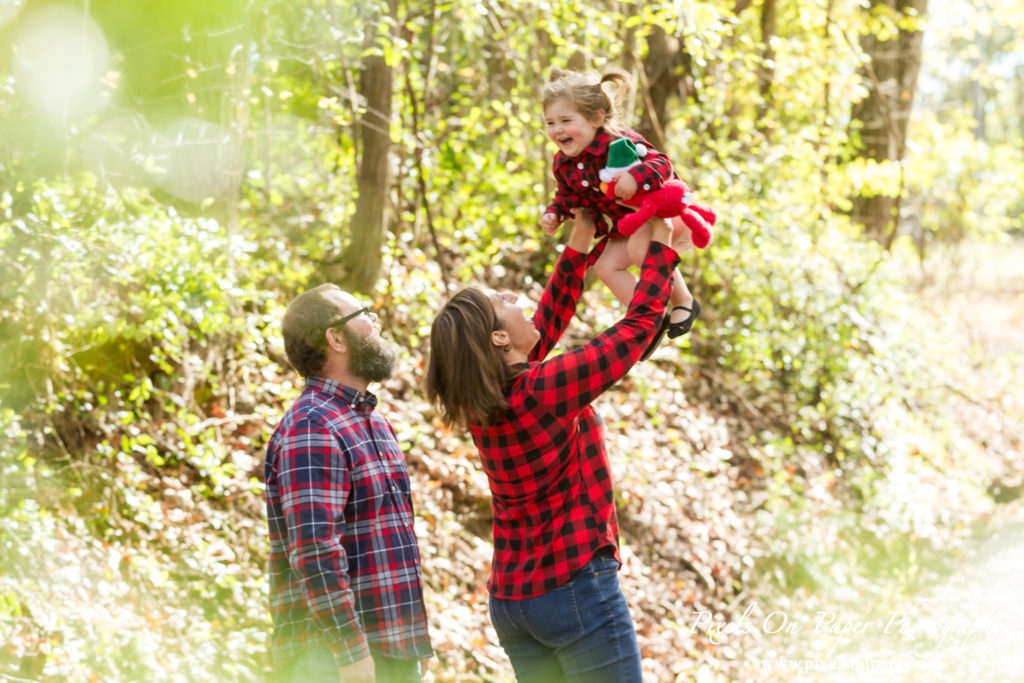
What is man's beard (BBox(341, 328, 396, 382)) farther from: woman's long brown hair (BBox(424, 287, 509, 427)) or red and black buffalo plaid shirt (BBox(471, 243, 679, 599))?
red and black buffalo plaid shirt (BBox(471, 243, 679, 599))

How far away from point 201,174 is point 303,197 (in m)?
1.92

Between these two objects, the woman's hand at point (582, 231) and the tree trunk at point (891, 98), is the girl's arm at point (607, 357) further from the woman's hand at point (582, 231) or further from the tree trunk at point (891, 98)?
the tree trunk at point (891, 98)

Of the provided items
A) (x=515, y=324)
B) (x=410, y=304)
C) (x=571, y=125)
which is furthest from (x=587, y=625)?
(x=410, y=304)

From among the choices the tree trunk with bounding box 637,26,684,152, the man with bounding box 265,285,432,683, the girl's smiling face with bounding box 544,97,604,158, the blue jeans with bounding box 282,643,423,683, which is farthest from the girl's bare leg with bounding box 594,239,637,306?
the tree trunk with bounding box 637,26,684,152

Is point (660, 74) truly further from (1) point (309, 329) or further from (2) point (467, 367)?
(2) point (467, 367)

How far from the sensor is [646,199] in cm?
225

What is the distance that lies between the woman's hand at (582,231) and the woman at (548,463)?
13.3 inches

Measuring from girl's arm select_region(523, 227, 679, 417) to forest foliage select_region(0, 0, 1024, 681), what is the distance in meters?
2.07

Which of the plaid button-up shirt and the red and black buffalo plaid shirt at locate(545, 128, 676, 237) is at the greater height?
the red and black buffalo plaid shirt at locate(545, 128, 676, 237)

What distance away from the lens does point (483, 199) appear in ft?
22.1

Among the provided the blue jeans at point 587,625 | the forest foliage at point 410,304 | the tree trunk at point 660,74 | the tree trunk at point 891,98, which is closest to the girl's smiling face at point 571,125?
the blue jeans at point 587,625

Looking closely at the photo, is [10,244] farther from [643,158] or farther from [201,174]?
[643,158]

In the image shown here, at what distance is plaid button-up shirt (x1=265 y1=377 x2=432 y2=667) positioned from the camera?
2.12 m

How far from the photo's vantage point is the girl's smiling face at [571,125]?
2508mm
